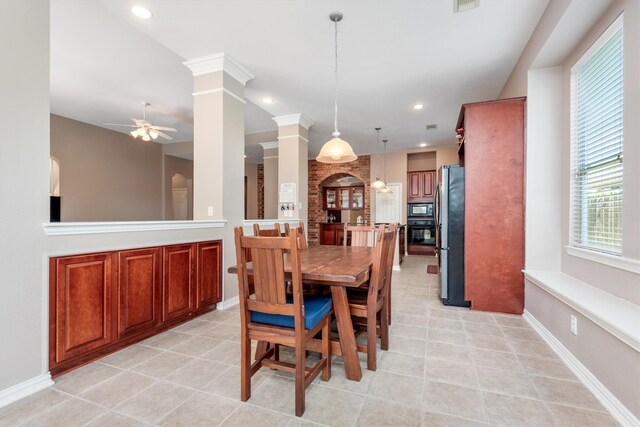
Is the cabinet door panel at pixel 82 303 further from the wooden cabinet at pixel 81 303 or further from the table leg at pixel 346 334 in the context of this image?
the table leg at pixel 346 334

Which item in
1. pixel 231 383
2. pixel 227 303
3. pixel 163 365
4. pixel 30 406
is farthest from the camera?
pixel 227 303

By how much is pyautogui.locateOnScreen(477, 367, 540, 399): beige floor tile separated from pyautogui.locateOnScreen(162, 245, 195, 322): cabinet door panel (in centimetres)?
260

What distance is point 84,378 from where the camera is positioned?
1939mm

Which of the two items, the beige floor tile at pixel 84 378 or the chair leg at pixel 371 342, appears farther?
the chair leg at pixel 371 342

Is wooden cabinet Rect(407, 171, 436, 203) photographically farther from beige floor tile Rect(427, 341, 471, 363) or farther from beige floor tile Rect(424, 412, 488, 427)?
beige floor tile Rect(424, 412, 488, 427)

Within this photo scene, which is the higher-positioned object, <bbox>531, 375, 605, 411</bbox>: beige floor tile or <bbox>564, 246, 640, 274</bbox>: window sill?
<bbox>564, 246, 640, 274</bbox>: window sill

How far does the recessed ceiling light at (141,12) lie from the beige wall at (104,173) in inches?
167

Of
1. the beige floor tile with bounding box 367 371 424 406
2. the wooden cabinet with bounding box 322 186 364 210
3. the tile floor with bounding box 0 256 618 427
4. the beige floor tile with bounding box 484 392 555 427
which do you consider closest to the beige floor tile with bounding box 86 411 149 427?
the tile floor with bounding box 0 256 618 427

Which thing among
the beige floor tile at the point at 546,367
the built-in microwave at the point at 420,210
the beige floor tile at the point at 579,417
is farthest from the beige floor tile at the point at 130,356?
the built-in microwave at the point at 420,210

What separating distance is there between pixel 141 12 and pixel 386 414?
363 centimetres

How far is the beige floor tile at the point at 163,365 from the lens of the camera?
2020 mm

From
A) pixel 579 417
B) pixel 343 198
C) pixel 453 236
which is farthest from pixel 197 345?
pixel 343 198

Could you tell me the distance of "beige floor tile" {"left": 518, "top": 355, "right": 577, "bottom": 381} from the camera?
197 centimetres

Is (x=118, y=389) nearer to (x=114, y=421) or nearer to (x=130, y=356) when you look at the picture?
(x=114, y=421)
